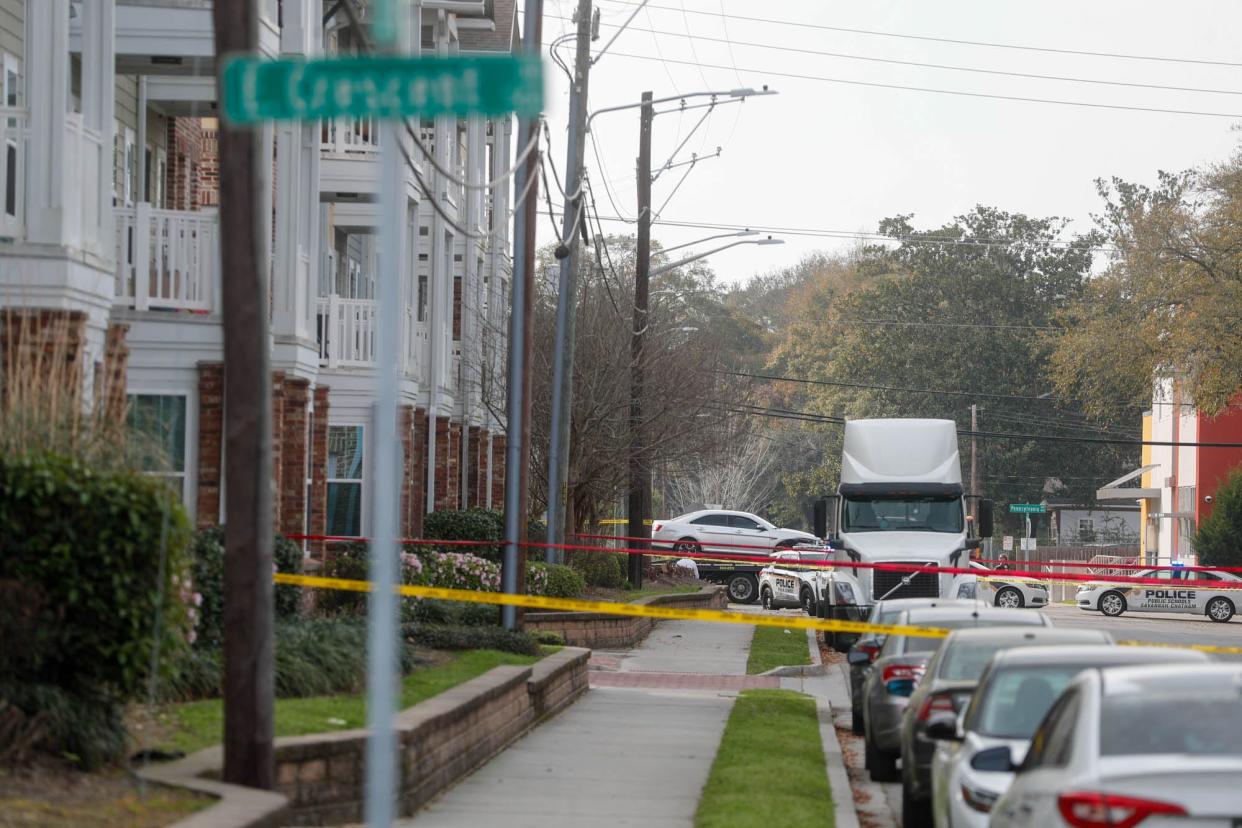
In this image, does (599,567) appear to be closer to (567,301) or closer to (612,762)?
(567,301)

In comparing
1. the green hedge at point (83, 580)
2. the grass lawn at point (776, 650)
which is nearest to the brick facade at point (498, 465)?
Answer: the grass lawn at point (776, 650)

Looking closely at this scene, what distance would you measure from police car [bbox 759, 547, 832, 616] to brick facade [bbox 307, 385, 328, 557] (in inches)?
616

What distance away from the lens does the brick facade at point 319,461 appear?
23.7 m

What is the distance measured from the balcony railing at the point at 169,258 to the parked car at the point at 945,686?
8.71m

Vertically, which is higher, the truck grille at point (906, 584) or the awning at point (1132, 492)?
the awning at point (1132, 492)

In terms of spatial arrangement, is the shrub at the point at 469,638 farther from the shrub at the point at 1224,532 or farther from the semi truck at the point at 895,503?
the shrub at the point at 1224,532

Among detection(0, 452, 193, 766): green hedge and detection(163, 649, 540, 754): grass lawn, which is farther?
detection(163, 649, 540, 754): grass lawn

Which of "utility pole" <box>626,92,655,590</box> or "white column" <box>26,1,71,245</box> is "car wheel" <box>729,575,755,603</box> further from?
"white column" <box>26,1,71,245</box>

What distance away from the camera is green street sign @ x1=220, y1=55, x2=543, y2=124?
18.0ft

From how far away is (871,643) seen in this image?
16438mm

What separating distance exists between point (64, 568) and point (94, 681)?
2.17 feet

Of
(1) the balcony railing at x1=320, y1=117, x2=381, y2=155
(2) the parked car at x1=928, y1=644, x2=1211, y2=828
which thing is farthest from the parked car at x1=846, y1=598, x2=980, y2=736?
(1) the balcony railing at x1=320, y1=117, x2=381, y2=155

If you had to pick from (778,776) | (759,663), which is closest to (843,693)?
(759,663)

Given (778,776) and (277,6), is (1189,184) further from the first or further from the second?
(778,776)
